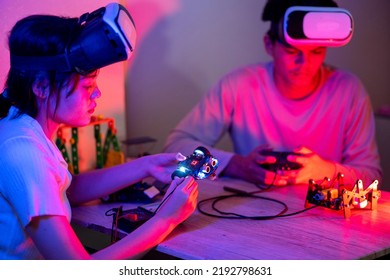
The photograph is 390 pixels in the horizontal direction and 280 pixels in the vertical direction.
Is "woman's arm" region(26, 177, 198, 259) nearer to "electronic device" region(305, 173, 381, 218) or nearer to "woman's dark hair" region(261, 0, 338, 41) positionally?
"electronic device" region(305, 173, 381, 218)

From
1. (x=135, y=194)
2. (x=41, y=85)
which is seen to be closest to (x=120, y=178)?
(x=135, y=194)

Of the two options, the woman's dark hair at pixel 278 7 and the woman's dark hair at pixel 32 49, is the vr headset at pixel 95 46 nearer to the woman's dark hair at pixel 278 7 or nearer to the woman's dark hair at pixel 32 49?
the woman's dark hair at pixel 32 49

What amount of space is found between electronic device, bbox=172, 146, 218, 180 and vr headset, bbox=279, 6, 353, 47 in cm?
47

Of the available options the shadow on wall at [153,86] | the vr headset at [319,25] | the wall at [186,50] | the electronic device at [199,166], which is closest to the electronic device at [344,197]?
the electronic device at [199,166]

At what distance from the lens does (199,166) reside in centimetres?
150

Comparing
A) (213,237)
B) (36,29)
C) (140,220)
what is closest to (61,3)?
(36,29)

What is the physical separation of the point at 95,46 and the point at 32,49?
6.3 inches

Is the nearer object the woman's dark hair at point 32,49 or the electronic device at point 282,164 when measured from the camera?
the woman's dark hair at point 32,49

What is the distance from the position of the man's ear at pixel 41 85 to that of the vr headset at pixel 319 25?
74 centimetres

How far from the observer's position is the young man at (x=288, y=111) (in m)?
2.07

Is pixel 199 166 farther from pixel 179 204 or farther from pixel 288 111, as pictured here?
pixel 288 111
